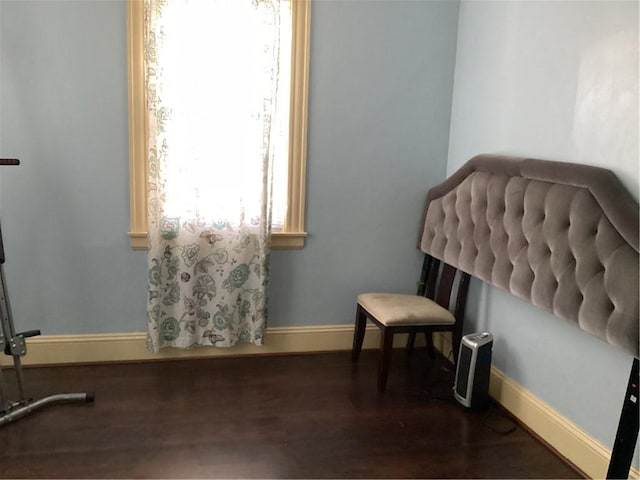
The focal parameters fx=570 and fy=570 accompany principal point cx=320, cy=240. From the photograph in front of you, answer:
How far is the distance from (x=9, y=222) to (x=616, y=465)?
2.97 meters

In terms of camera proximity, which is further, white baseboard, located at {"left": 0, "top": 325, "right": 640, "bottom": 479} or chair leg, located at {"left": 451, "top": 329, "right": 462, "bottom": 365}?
chair leg, located at {"left": 451, "top": 329, "right": 462, "bottom": 365}

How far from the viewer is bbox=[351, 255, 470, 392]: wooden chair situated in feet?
9.62

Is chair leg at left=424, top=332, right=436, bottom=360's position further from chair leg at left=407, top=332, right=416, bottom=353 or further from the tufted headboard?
the tufted headboard

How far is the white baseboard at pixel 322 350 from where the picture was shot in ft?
7.70

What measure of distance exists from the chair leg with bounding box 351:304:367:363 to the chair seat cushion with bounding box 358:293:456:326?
109 mm

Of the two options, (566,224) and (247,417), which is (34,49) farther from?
(566,224)

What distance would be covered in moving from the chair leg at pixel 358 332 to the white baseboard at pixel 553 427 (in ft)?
2.49

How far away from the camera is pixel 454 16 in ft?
11.0

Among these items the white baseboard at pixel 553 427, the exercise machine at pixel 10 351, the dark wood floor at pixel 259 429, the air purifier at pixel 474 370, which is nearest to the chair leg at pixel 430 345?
the dark wood floor at pixel 259 429

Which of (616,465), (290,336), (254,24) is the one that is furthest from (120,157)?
(616,465)

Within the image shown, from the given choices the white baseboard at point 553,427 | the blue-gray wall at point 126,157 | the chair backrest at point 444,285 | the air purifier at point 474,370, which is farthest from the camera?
the chair backrest at point 444,285

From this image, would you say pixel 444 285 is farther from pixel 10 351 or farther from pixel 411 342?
pixel 10 351

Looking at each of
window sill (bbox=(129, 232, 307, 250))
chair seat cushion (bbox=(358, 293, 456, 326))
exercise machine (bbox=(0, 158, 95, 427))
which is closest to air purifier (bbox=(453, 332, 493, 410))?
chair seat cushion (bbox=(358, 293, 456, 326))

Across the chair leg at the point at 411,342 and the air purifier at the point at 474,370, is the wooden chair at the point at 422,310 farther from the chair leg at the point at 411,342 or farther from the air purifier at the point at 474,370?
the air purifier at the point at 474,370
